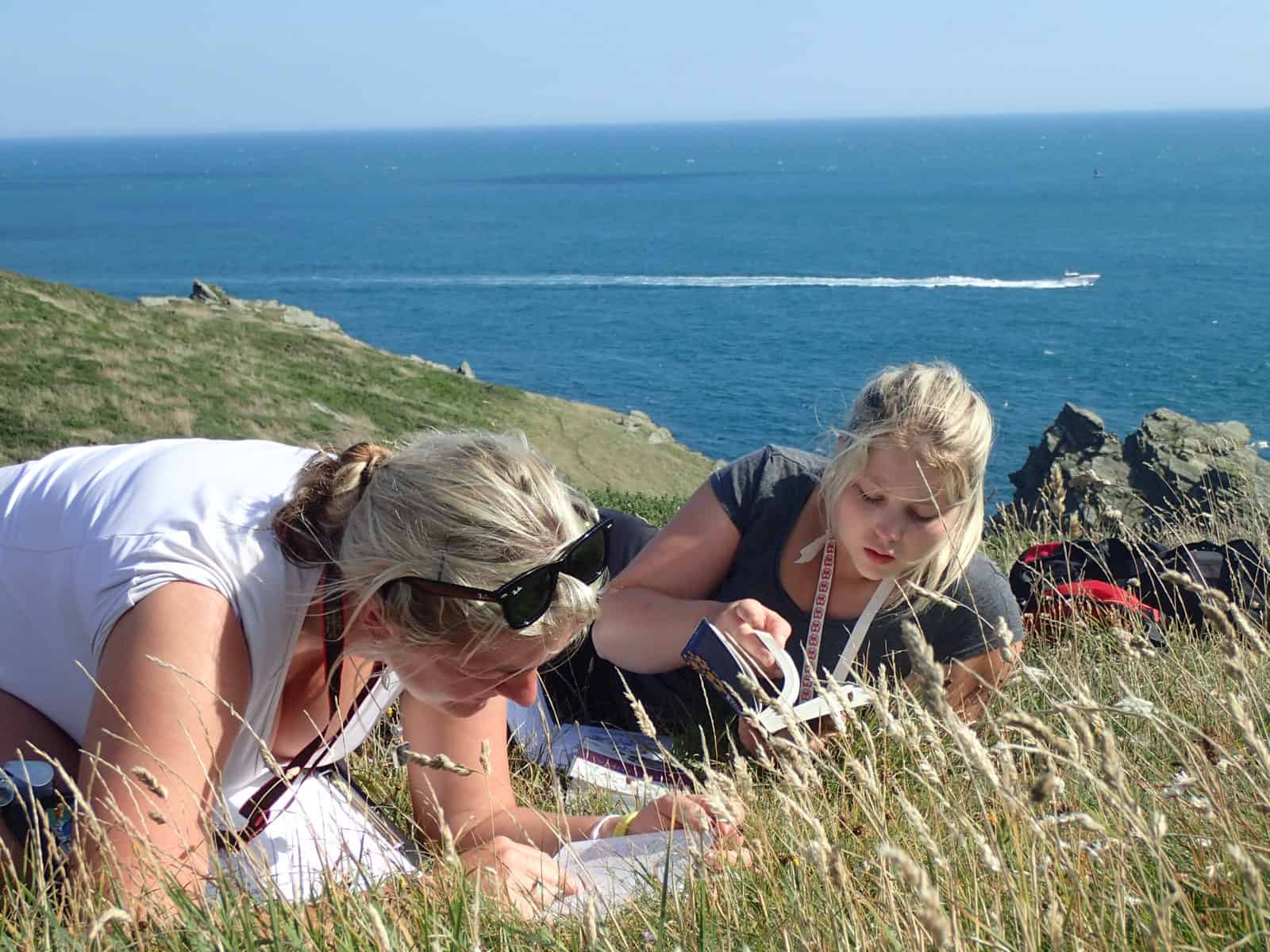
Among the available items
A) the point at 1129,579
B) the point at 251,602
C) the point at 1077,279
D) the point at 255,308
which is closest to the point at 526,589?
the point at 251,602

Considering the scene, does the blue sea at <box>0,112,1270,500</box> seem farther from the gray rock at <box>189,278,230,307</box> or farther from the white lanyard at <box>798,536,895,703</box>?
the gray rock at <box>189,278,230,307</box>

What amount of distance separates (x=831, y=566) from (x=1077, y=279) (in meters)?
81.6

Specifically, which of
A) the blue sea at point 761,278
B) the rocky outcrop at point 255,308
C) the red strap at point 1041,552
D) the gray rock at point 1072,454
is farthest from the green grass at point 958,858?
the rocky outcrop at point 255,308

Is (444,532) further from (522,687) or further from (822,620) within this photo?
(822,620)

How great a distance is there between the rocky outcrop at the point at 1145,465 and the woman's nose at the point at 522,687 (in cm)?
623

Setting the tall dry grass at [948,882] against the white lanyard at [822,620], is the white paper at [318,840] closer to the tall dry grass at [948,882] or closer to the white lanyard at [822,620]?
the tall dry grass at [948,882]

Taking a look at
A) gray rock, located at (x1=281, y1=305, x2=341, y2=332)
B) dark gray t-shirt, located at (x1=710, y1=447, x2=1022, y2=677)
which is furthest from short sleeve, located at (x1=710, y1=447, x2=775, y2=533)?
gray rock, located at (x1=281, y1=305, x2=341, y2=332)

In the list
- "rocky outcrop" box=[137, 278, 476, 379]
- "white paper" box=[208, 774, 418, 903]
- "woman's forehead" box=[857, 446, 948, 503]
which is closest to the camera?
"white paper" box=[208, 774, 418, 903]

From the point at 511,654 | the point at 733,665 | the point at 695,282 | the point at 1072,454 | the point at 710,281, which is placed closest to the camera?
the point at 511,654

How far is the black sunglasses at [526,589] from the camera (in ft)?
7.24

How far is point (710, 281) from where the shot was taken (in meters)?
83.7

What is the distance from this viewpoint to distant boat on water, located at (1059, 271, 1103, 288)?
3040 inches

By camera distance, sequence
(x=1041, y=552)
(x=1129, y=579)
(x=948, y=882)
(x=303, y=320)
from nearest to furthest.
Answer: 1. (x=948, y=882)
2. (x=1129, y=579)
3. (x=1041, y=552)
4. (x=303, y=320)

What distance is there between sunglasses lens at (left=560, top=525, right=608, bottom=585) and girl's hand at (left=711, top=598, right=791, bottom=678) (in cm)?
63
